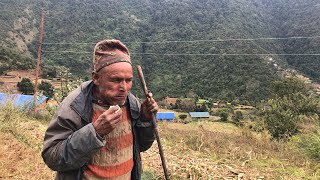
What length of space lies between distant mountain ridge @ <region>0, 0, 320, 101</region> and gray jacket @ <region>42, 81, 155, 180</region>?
31.3m

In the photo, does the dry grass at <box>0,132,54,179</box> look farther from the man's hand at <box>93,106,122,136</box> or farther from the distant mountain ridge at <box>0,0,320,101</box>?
the distant mountain ridge at <box>0,0,320,101</box>

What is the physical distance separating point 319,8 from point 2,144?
64298 mm

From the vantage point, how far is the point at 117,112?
4.11 ft

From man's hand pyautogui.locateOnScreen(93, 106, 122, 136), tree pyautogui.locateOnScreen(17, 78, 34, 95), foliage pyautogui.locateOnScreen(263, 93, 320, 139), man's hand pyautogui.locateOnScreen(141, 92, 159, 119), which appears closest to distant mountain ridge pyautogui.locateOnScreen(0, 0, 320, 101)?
tree pyautogui.locateOnScreen(17, 78, 34, 95)

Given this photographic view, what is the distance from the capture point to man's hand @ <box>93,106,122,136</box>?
1.23 meters

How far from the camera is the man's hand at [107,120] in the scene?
4.04 ft

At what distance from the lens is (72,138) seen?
125 centimetres

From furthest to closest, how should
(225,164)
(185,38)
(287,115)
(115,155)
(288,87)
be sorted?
(185,38), (288,87), (287,115), (225,164), (115,155)

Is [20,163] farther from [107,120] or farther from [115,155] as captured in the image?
[107,120]

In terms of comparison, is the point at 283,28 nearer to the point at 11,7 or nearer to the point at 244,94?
the point at 244,94

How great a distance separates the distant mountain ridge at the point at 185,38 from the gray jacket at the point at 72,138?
1231 inches

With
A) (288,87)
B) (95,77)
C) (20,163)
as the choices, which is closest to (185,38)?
(288,87)

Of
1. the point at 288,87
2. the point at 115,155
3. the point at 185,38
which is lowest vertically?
the point at 288,87

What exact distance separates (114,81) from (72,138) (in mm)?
309
